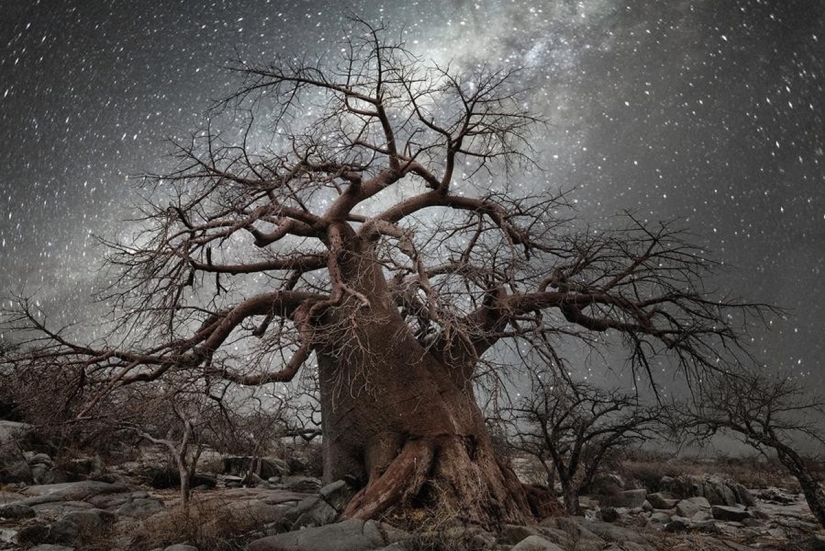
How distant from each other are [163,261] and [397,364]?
3154 millimetres

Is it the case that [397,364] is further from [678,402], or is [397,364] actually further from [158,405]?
[678,402]

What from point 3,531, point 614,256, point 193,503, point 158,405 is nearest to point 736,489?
point 614,256

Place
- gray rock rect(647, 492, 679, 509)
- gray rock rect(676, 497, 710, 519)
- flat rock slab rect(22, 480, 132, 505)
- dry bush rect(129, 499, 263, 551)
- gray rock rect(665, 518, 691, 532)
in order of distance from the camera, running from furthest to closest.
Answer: gray rock rect(647, 492, 679, 509)
gray rock rect(676, 497, 710, 519)
gray rock rect(665, 518, 691, 532)
flat rock slab rect(22, 480, 132, 505)
dry bush rect(129, 499, 263, 551)

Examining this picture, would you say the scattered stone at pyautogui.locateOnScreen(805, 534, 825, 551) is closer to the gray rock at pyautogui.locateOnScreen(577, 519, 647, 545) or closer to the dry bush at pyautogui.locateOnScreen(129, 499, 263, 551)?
the gray rock at pyautogui.locateOnScreen(577, 519, 647, 545)

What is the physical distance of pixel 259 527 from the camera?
6547 millimetres

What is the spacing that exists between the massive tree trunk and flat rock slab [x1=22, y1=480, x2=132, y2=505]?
162 inches

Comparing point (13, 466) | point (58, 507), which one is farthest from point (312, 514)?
point (13, 466)

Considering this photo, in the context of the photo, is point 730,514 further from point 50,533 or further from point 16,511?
point 16,511

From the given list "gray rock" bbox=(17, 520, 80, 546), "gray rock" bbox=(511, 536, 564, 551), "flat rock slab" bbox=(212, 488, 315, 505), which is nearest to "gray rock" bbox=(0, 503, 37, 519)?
"gray rock" bbox=(17, 520, 80, 546)

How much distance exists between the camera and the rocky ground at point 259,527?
538 cm

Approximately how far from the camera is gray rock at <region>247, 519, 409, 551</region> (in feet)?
16.7

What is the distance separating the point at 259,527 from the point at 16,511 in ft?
11.0

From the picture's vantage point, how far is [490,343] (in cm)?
775

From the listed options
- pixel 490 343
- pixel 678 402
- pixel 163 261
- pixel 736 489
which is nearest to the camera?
pixel 163 261
